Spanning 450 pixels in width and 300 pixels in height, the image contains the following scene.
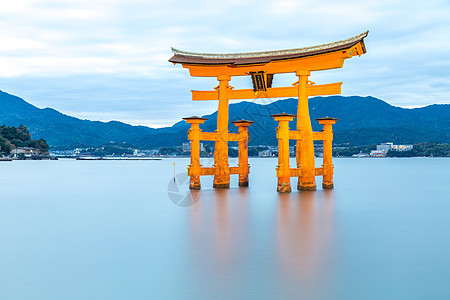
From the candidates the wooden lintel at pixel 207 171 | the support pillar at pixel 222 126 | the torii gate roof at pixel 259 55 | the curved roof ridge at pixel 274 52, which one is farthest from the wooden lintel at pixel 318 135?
the wooden lintel at pixel 207 171

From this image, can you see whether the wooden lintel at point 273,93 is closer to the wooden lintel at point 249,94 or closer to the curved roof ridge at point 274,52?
the wooden lintel at point 249,94

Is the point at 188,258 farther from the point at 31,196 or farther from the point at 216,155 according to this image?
the point at 31,196

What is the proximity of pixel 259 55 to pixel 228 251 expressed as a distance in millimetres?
14583

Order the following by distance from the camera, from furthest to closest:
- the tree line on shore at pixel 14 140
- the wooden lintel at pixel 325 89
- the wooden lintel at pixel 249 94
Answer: the tree line on shore at pixel 14 140 → the wooden lintel at pixel 249 94 → the wooden lintel at pixel 325 89

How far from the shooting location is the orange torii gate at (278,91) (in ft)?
76.9

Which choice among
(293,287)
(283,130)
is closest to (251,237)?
(293,287)

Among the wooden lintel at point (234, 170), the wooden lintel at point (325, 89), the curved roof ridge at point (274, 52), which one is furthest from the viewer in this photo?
the wooden lintel at point (234, 170)

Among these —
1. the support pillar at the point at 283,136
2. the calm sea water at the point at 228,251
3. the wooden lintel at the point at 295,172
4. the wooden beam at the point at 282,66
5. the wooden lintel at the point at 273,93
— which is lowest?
the calm sea water at the point at 228,251

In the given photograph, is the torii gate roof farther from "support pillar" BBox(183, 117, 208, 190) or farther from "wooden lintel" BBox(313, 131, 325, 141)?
"wooden lintel" BBox(313, 131, 325, 141)

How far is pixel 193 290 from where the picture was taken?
9.62m

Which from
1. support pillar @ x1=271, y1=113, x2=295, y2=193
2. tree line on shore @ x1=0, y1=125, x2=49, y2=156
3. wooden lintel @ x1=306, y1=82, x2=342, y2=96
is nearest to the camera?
support pillar @ x1=271, y1=113, x2=295, y2=193

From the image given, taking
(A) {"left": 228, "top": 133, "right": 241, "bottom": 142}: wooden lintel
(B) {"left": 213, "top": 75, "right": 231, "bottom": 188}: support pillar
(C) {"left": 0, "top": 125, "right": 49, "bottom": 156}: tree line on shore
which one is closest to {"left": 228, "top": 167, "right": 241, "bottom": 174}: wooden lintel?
(B) {"left": 213, "top": 75, "right": 231, "bottom": 188}: support pillar

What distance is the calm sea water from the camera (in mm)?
9641

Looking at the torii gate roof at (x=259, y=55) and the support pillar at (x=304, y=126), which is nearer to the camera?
the torii gate roof at (x=259, y=55)
